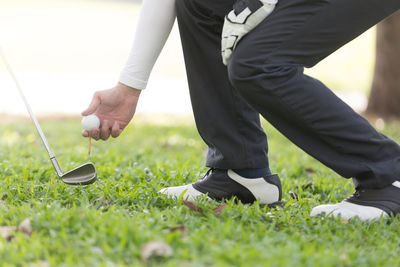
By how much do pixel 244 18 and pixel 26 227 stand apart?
121cm

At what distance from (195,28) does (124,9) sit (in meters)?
21.5

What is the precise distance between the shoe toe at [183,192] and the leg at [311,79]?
593 millimetres

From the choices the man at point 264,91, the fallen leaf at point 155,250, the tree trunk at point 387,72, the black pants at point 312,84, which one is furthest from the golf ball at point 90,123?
the tree trunk at point 387,72

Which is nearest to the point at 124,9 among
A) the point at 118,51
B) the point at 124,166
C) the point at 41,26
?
the point at 41,26

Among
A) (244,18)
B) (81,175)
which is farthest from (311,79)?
(81,175)

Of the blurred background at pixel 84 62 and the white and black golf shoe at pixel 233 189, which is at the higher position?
the white and black golf shoe at pixel 233 189

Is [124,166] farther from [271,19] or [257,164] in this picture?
[271,19]

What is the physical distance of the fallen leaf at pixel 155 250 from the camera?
200cm

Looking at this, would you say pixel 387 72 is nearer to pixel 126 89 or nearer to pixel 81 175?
pixel 126 89

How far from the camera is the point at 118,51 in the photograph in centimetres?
1611

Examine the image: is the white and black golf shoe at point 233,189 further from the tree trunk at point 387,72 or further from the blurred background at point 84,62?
the blurred background at point 84,62

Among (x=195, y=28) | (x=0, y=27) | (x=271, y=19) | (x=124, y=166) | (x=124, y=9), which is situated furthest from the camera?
(x=124, y=9)

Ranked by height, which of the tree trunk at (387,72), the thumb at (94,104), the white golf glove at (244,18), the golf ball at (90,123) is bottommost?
the tree trunk at (387,72)

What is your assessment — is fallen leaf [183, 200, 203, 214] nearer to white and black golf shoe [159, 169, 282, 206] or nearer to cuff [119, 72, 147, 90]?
white and black golf shoe [159, 169, 282, 206]
